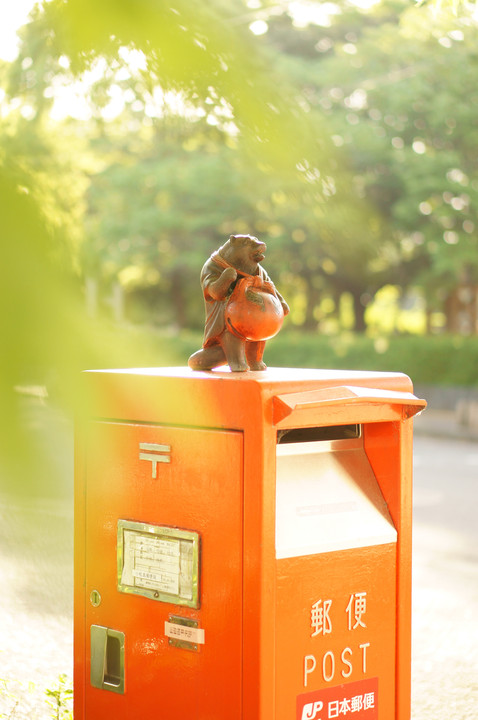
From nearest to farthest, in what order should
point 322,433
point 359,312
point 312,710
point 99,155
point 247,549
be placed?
point 99,155, point 247,549, point 312,710, point 322,433, point 359,312

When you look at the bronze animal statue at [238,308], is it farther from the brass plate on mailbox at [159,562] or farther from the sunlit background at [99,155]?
the sunlit background at [99,155]

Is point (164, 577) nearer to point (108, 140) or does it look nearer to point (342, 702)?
point (342, 702)

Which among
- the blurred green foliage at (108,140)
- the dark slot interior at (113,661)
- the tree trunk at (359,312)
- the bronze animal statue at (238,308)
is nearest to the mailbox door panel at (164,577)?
the dark slot interior at (113,661)

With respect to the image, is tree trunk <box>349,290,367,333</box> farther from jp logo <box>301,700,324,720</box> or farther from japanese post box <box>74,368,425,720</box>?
jp logo <box>301,700,324,720</box>

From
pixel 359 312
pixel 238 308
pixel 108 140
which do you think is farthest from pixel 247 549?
pixel 359 312

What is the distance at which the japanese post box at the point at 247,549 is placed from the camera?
6.32 ft

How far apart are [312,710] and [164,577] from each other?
18.1 inches

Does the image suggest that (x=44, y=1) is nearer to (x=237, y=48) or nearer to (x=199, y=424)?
(x=237, y=48)

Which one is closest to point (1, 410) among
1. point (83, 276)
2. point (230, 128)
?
point (83, 276)

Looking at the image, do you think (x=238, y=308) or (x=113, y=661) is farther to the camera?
(x=113, y=661)

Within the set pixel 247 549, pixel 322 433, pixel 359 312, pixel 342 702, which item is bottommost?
pixel 342 702

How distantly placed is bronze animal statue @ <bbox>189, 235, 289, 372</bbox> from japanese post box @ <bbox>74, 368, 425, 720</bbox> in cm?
10

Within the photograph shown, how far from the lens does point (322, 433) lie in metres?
2.22


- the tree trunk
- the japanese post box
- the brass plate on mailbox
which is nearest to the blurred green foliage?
the japanese post box
